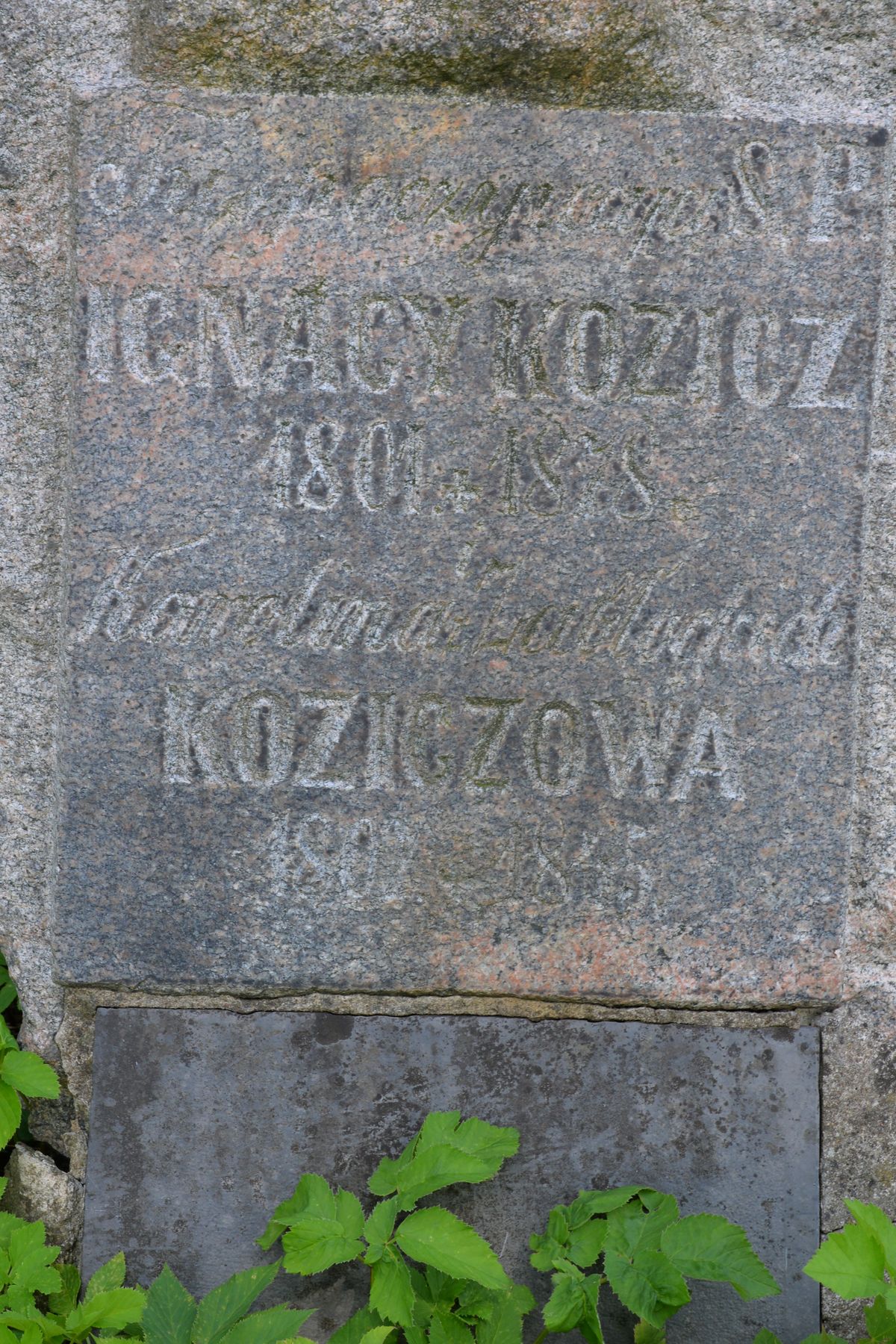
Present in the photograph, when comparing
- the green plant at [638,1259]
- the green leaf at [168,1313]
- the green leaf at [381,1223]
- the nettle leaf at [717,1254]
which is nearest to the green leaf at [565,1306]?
the green plant at [638,1259]

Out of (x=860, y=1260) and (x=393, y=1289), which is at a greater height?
(x=860, y=1260)

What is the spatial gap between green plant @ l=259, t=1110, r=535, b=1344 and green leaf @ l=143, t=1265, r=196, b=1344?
0.42 feet

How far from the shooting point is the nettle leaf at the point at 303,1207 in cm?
142

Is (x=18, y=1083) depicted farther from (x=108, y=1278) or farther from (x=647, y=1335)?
(x=647, y=1335)

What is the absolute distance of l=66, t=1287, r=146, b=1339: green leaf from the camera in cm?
141

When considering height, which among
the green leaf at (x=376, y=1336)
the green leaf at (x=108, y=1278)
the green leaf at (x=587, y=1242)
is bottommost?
the green leaf at (x=108, y=1278)

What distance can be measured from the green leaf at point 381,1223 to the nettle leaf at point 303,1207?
0.07 meters

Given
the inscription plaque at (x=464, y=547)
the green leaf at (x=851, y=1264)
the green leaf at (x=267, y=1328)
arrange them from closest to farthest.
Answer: the green leaf at (x=851, y=1264)
the green leaf at (x=267, y=1328)
the inscription plaque at (x=464, y=547)

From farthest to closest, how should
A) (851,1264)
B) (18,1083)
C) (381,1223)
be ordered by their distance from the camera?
(18,1083), (381,1223), (851,1264)

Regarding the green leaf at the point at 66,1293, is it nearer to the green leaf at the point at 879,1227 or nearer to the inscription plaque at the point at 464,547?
the inscription plaque at the point at 464,547

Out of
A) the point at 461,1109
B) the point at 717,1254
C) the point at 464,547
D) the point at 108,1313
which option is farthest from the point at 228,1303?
Result: the point at 464,547

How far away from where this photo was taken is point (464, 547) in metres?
1.51

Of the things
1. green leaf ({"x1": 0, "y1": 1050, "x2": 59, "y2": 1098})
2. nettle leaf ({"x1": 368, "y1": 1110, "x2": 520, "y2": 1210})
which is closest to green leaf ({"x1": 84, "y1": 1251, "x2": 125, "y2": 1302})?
green leaf ({"x1": 0, "y1": 1050, "x2": 59, "y2": 1098})

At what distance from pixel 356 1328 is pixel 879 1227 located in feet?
2.35
